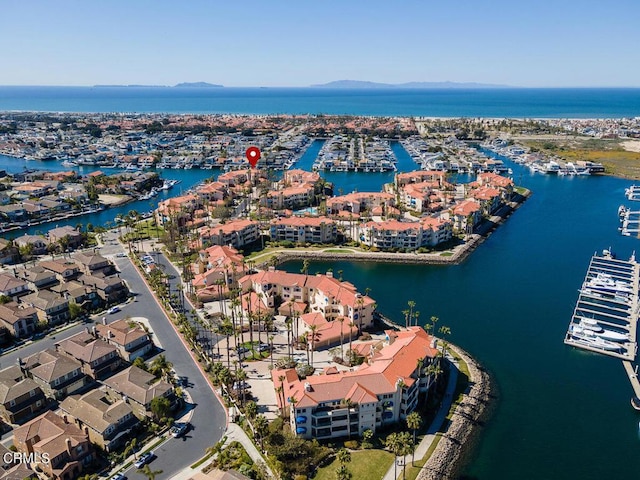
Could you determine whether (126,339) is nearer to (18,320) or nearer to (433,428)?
(18,320)

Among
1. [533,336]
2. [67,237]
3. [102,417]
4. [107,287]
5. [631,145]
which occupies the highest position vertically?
[631,145]

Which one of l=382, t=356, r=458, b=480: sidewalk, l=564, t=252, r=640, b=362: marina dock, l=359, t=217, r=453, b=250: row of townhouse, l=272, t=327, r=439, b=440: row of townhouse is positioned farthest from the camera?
l=359, t=217, r=453, b=250: row of townhouse

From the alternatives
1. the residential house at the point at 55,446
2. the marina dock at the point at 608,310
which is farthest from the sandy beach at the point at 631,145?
the residential house at the point at 55,446

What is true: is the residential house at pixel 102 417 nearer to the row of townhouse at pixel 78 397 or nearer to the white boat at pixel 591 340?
the row of townhouse at pixel 78 397

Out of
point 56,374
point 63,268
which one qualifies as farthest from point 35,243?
point 56,374

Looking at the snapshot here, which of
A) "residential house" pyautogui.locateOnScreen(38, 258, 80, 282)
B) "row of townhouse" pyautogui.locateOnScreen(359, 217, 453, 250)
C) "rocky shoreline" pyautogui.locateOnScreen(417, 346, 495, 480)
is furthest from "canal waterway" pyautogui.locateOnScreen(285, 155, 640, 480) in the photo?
"residential house" pyautogui.locateOnScreen(38, 258, 80, 282)

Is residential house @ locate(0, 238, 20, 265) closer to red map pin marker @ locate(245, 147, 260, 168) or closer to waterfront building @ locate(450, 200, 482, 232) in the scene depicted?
red map pin marker @ locate(245, 147, 260, 168)
